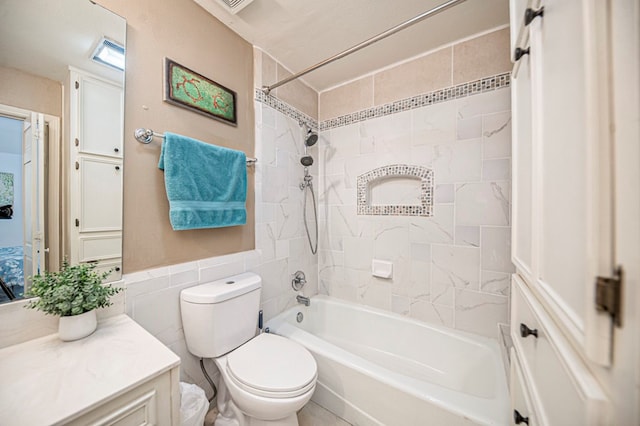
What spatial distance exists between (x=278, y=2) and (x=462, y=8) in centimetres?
109

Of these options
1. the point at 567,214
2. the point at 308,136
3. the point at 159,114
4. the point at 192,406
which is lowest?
the point at 192,406

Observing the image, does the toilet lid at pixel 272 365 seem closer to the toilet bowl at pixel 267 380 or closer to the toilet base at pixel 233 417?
the toilet bowl at pixel 267 380

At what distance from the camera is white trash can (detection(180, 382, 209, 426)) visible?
3.16ft

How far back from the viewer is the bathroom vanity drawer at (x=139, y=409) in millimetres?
616

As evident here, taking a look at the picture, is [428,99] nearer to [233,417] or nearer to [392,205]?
[392,205]

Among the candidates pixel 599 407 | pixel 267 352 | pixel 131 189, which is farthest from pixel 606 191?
pixel 131 189

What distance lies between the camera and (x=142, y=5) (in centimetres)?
115

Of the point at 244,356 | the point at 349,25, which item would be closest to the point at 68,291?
the point at 244,356

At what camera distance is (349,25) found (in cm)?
151

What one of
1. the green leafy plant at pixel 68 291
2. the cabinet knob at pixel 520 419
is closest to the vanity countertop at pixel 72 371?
the green leafy plant at pixel 68 291

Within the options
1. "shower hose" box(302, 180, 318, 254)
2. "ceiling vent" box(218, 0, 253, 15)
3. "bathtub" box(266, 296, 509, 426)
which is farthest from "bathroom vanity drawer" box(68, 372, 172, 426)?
"ceiling vent" box(218, 0, 253, 15)

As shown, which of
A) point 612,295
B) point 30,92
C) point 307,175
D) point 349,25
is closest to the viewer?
point 612,295

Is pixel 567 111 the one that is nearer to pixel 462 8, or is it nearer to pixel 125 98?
pixel 462 8

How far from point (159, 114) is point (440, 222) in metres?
1.91
